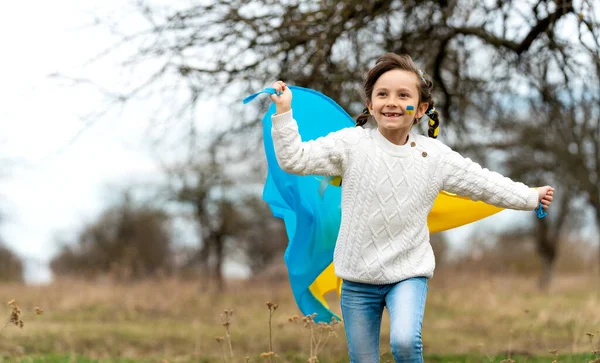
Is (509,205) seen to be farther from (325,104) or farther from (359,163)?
(325,104)

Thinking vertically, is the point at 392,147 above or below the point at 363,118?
below

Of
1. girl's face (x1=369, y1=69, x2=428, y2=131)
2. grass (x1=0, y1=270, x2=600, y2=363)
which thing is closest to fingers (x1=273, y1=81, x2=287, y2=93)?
girl's face (x1=369, y1=69, x2=428, y2=131)

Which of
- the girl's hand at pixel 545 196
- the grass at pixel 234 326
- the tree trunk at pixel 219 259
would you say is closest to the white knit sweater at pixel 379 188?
the girl's hand at pixel 545 196

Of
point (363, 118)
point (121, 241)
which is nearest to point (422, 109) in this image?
point (363, 118)

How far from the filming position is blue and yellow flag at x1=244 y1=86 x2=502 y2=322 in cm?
412

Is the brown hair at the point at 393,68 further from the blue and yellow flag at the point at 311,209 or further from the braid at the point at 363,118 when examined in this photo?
the blue and yellow flag at the point at 311,209

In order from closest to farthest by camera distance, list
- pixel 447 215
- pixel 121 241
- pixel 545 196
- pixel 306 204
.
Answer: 1. pixel 545 196
2. pixel 306 204
3. pixel 447 215
4. pixel 121 241

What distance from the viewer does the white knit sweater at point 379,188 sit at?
319 cm

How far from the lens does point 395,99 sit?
3.23 metres

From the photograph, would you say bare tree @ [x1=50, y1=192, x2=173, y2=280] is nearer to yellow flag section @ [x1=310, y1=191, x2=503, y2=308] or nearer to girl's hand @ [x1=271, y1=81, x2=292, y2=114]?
yellow flag section @ [x1=310, y1=191, x2=503, y2=308]

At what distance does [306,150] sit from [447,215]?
1.67 m

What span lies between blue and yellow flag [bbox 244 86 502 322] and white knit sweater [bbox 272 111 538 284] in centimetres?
78

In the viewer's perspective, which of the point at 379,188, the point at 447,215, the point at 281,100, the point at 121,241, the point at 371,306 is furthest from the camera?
the point at 121,241

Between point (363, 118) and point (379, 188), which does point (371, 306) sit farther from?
point (363, 118)
